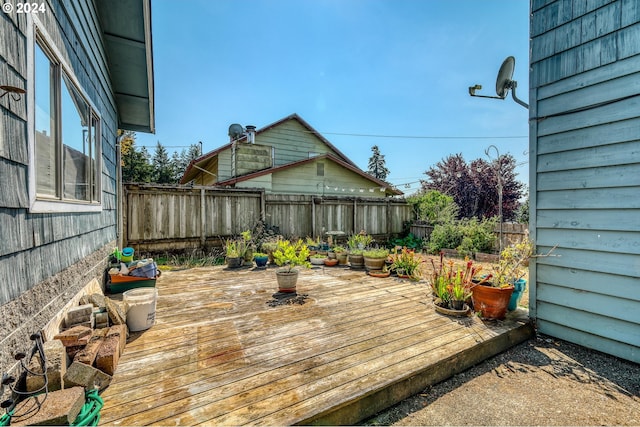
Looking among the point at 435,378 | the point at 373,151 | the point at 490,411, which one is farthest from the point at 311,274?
the point at 373,151

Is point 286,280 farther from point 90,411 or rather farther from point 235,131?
point 235,131

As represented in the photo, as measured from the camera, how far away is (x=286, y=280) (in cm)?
396

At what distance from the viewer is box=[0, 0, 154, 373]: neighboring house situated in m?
1.41

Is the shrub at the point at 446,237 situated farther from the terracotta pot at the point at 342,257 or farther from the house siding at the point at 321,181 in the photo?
the house siding at the point at 321,181

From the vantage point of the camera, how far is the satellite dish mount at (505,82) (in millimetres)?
3650

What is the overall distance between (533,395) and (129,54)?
6.70m

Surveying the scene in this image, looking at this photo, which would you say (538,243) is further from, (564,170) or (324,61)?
(324,61)

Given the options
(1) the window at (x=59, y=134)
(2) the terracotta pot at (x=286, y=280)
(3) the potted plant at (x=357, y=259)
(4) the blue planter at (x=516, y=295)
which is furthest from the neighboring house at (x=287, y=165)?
(4) the blue planter at (x=516, y=295)

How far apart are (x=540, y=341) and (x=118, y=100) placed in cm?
798

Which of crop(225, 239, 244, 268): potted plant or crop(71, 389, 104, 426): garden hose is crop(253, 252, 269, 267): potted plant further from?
crop(71, 389, 104, 426): garden hose

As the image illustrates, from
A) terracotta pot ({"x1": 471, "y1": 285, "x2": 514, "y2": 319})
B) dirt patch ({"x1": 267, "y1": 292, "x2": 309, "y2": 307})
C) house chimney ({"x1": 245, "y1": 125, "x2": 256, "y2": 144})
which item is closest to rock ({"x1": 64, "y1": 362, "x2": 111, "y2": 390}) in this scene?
dirt patch ({"x1": 267, "y1": 292, "x2": 309, "y2": 307})

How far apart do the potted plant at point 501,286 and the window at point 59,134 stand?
167 inches

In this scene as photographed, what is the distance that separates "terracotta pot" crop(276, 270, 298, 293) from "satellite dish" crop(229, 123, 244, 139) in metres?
8.43

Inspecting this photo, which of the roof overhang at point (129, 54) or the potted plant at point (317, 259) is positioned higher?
the roof overhang at point (129, 54)
